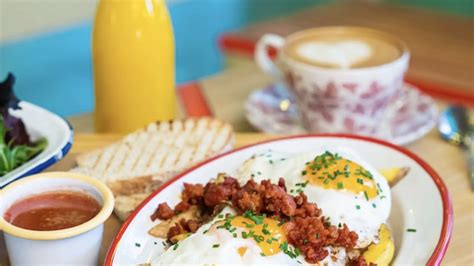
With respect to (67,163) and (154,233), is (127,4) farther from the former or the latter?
(154,233)

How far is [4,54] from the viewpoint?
12.3 ft

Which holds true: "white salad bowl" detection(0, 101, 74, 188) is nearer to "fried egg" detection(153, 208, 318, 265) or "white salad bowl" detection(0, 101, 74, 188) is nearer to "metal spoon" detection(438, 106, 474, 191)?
"fried egg" detection(153, 208, 318, 265)

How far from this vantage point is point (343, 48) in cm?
180

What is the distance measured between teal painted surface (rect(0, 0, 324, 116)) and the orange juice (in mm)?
2038

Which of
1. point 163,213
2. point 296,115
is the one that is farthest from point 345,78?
point 163,213

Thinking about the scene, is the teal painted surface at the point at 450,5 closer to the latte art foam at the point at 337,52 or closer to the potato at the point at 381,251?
the latte art foam at the point at 337,52

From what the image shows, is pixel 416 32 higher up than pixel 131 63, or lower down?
lower down

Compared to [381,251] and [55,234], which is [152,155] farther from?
[381,251]

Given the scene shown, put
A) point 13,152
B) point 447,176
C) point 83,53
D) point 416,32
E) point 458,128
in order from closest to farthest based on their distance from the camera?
point 13,152, point 447,176, point 458,128, point 416,32, point 83,53

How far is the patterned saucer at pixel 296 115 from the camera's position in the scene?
5.70 feet

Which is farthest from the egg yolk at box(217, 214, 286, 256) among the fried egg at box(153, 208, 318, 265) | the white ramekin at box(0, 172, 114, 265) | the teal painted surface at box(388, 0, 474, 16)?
the teal painted surface at box(388, 0, 474, 16)

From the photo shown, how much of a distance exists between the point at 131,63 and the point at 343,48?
583mm

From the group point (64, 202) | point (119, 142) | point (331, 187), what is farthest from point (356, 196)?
point (119, 142)

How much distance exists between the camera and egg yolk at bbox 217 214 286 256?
38.8 inches
